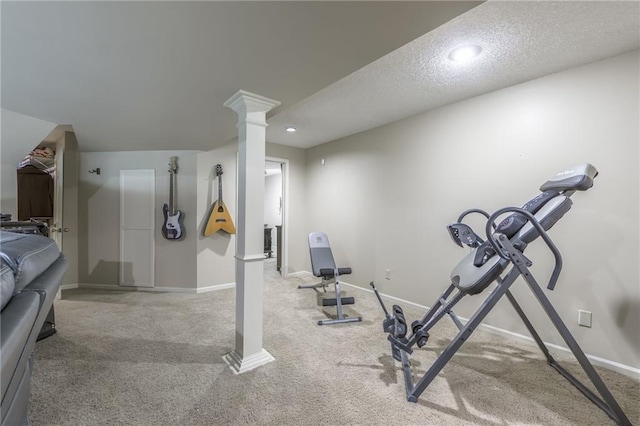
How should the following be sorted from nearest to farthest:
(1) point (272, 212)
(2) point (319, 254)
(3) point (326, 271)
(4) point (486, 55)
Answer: (4) point (486, 55) < (3) point (326, 271) < (2) point (319, 254) < (1) point (272, 212)

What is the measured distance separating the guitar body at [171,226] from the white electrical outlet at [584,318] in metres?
4.31

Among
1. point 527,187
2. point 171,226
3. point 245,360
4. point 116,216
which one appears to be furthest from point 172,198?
point 527,187

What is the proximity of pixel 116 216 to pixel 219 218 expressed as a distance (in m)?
1.47

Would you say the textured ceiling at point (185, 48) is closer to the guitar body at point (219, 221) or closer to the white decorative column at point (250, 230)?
the white decorative column at point (250, 230)

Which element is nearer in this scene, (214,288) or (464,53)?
(464,53)

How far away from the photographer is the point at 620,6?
1.47m

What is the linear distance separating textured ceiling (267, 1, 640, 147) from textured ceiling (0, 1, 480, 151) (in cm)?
61

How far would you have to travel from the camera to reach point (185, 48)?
1.41 metres

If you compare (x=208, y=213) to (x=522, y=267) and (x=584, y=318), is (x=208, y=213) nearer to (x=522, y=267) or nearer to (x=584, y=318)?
(x=522, y=267)

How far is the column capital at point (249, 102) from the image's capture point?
1919 mm

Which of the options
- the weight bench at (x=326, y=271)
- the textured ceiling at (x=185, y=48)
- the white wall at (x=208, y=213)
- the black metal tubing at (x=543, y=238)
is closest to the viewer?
the textured ceiling at (x=185, y=48)

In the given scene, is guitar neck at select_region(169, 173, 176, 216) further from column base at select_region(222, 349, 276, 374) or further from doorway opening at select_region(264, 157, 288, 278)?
column base at select_region(222, 349, 276, 374)

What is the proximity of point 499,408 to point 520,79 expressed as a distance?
2.51 meters

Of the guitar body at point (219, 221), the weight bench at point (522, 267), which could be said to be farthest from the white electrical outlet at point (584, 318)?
the guitar body at point (219, 221)
